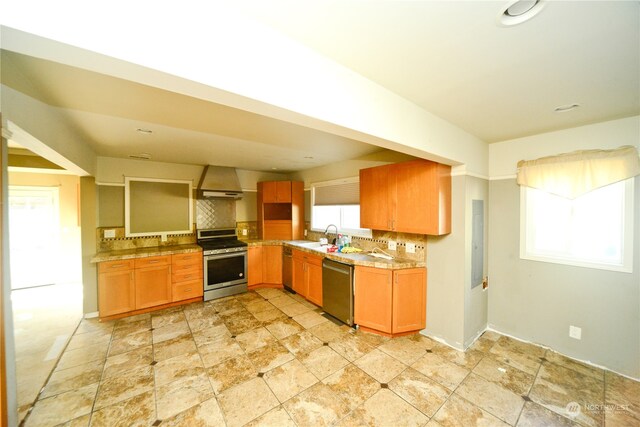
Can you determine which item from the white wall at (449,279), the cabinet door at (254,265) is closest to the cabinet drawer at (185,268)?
the cabinet door at (254,265)

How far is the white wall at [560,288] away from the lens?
7.09ft

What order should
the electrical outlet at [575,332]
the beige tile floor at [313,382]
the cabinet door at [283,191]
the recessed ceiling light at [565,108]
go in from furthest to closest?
1. the cabinet door at [283,191]
2. the electrical outlet at [575,332]
3. the recessed ceiling light at [565,108]
4. the beige tile floor at [313,382]

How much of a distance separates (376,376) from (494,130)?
9.47ft

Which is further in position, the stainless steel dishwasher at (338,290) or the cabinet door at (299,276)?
the cabinet door at (299,276)

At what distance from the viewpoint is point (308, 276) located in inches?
150

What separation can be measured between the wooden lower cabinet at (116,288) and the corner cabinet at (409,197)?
11.8 ft

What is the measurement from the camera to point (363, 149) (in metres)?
3.22

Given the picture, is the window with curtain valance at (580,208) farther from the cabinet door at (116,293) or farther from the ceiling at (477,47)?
the cabinet door at (116,293)

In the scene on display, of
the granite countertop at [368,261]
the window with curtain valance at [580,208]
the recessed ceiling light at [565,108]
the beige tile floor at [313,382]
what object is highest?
the recessed ceiling light at [565,108]

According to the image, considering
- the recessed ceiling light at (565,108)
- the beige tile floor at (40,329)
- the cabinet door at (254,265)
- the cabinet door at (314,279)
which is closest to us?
the recessed ceiling light at (565,108)

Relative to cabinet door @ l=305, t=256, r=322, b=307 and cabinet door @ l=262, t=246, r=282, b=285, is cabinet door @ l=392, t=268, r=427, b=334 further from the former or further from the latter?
cabinet door @ l=262, t=246, r=282, b=285

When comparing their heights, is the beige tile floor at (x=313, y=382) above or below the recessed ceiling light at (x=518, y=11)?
below

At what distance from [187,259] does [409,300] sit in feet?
11.5

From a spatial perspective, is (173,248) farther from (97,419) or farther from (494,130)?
(494,130)
